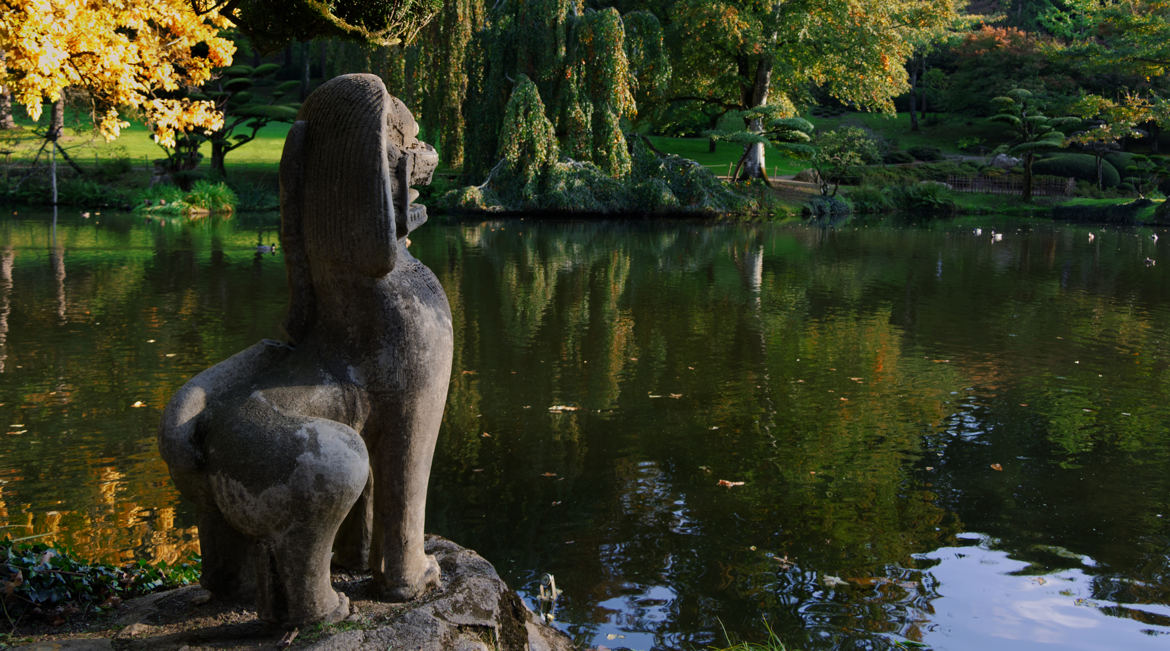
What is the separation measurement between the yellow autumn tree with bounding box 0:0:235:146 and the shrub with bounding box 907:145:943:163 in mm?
35685

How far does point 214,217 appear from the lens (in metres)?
25.1

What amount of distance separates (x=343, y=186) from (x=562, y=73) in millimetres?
23232

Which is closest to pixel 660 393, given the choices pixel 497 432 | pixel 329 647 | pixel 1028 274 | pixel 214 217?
pixel 497 432

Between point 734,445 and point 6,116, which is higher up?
point 6,116

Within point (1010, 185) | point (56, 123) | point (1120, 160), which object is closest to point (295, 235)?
point (56, 123)

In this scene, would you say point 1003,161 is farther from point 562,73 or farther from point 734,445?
point 734,445

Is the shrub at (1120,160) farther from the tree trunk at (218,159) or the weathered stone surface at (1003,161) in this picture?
the tree trunk at (218,159)

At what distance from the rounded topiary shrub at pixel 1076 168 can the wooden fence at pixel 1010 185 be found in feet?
4.15

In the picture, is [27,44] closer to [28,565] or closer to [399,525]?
[28,565]

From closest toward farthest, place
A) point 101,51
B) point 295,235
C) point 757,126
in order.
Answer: point 295,235 → point 101,51 → point 757,126

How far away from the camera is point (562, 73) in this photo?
25.4 m

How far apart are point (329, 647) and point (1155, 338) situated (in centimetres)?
1131

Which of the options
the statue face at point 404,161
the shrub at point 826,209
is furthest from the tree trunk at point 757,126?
the statue face at point 404,161

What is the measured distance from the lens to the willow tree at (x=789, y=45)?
3014cm
